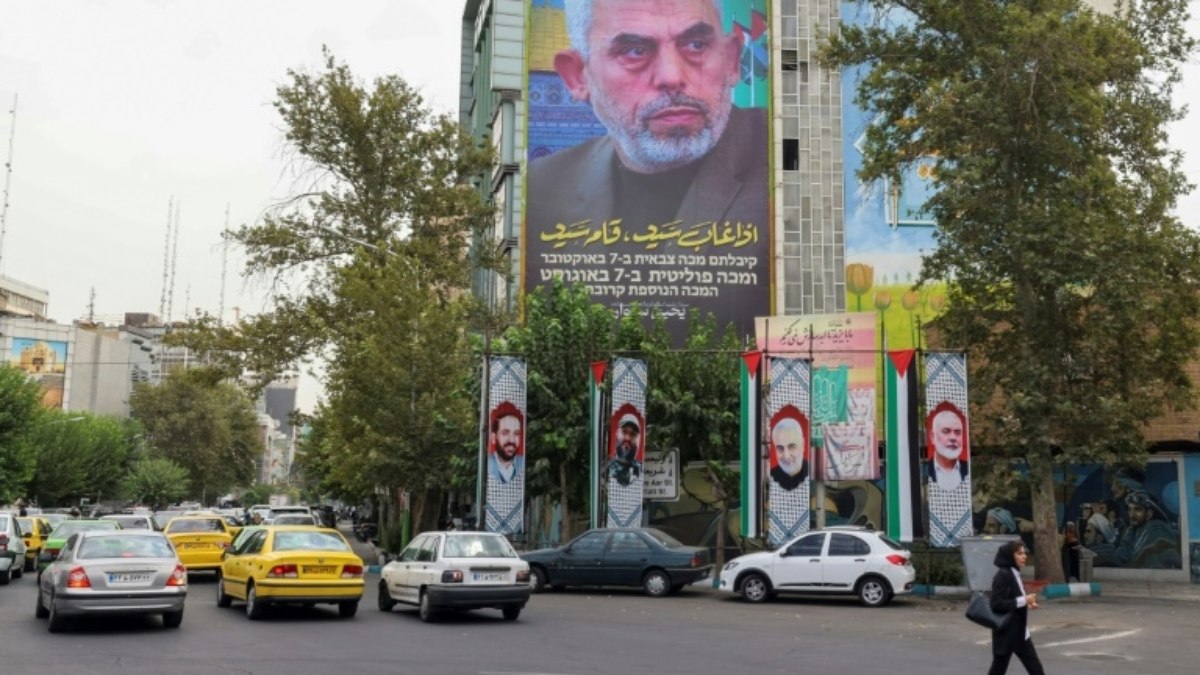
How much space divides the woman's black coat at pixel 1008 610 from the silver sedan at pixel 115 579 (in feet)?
35.0

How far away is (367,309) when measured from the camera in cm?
3484

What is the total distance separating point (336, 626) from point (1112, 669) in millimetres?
10421

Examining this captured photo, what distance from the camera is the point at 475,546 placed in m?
17.2

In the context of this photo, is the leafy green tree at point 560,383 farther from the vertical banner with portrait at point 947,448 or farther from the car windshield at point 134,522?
the car windshield at point 134,522

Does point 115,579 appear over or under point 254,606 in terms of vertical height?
over

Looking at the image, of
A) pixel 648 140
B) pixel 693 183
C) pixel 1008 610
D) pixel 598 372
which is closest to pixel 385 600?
pixel 598 372

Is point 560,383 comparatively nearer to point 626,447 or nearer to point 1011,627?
point 626,447

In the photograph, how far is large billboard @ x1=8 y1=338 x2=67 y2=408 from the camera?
308 feet

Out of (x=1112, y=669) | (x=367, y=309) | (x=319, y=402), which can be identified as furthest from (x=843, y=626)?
(x=319, y=402)

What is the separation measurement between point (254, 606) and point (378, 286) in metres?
18.1

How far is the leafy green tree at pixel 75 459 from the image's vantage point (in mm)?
64562

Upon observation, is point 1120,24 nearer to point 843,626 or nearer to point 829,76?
point 843,626

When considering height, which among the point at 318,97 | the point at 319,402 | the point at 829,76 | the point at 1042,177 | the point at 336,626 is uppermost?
the point at 829,76

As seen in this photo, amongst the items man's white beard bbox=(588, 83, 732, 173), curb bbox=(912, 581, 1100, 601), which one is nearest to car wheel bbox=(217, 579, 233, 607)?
curb bbox=(912, 581, 1100, 601)
